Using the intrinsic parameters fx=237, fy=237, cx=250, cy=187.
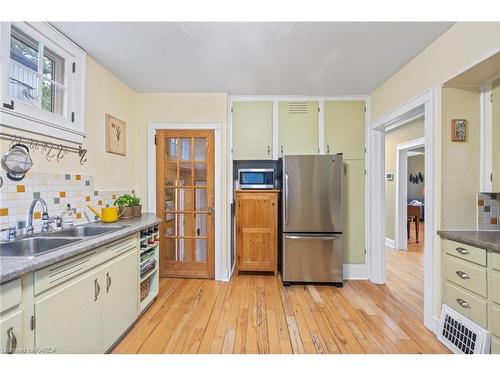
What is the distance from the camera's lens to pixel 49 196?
1.85m

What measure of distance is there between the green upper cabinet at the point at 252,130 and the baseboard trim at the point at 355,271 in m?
1.84

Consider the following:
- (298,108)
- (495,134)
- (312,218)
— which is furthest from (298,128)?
(495,134)

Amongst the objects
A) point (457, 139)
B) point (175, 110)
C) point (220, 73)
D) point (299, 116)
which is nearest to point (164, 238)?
point (175, 110)

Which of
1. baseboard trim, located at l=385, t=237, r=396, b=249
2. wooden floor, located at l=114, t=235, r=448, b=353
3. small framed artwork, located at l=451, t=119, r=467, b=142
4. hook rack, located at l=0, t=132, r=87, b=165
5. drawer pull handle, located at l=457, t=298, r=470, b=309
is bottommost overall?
wooden floor, located at l=114, t=235, r=448, b=353

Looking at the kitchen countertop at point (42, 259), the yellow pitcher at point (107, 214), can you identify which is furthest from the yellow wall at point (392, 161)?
the kitchen countertop at point (42, 259)

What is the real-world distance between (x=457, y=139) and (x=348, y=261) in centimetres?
194

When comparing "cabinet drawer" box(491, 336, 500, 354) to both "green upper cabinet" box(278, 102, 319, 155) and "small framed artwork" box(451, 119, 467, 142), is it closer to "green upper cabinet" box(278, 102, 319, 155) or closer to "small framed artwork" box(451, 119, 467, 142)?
"small framed artwork" box(451, 119, 467, 142)

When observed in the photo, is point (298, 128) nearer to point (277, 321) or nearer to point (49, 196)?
point (277, 321)

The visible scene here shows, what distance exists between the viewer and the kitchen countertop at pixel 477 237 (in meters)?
1.52

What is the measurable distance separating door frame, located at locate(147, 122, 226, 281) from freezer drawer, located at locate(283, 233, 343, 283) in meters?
0.83

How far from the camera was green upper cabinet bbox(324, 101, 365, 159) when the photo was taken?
3.21 metres

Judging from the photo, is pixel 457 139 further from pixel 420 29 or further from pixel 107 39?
pixel 107 39

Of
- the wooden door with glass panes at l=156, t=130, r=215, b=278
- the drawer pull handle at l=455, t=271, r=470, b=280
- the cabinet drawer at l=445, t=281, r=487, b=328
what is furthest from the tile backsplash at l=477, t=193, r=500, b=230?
the wooden door with glass panes at l=156, t=130, r=215, b=278

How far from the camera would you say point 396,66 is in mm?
2420
